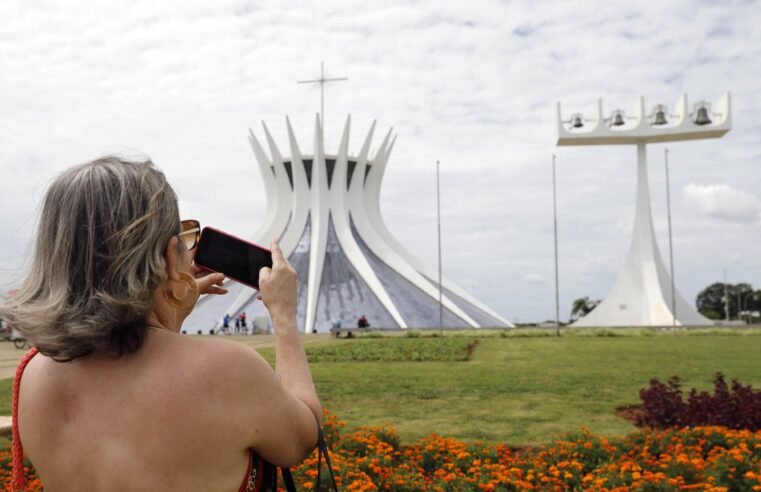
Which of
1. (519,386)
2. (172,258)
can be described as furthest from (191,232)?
(519,386)

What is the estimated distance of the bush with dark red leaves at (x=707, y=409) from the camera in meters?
6.19

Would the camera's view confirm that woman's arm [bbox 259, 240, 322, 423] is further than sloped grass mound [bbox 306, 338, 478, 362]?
No

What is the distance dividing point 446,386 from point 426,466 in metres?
4.71

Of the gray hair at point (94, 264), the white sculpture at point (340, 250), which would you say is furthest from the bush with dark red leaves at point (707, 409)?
the white sculpture at point (340, 250)

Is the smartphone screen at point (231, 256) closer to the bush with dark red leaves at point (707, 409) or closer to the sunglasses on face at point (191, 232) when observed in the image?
the sunglasses on face at point (191, 232)

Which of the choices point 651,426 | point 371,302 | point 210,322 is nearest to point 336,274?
point 371,302

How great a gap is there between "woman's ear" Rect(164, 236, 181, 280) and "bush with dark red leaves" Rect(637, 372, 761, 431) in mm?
6069

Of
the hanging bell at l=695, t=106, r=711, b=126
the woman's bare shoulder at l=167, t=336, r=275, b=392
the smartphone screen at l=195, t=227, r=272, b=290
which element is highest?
the hanging bell at l=695, t=106, r=711, b=126

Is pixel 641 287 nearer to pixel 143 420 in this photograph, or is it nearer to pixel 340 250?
pixel 340 250

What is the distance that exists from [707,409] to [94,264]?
20.8ft

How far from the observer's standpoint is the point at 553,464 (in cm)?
482

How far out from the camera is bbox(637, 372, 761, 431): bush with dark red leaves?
20.3ft

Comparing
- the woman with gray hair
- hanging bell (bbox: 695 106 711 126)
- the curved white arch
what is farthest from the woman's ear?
hanging bell (bbox: 695 106 711 126)

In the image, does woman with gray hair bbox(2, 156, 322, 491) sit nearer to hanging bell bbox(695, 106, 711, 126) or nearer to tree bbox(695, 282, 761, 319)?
hanging bell bbox(695, 106, 711, 126)
